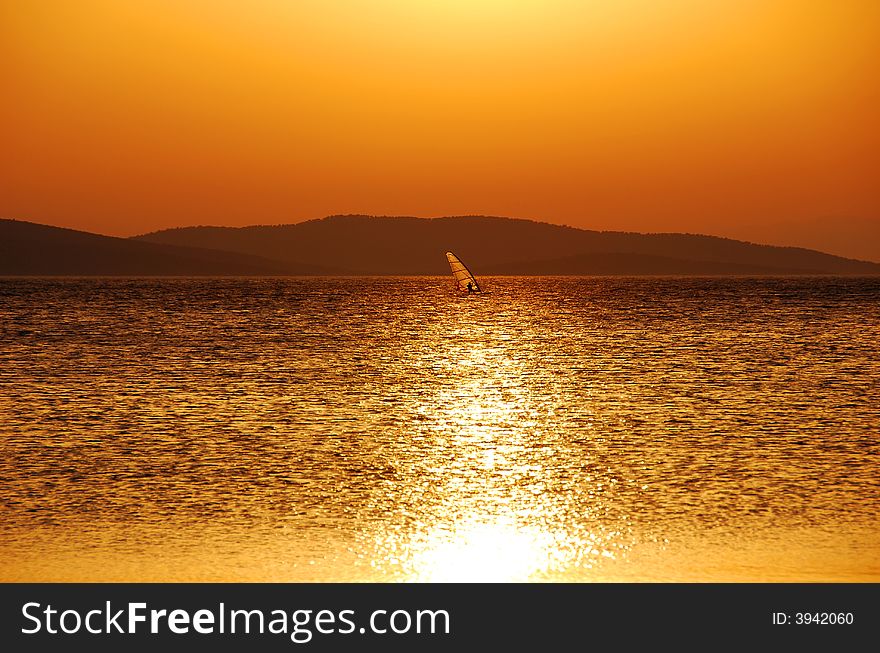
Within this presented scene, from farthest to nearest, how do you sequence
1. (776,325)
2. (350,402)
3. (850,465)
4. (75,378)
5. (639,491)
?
(776,325) < (75,378) < (350,402) < (850,465) < (639,491)

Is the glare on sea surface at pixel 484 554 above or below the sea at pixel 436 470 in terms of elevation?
below

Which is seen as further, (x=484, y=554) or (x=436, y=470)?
(x=436, y=470)

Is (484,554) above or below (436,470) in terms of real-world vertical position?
below

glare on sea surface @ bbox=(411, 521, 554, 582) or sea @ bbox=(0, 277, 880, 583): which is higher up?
sea @ bbox=(0, 277, 880, 583)

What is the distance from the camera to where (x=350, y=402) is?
43.1 meters

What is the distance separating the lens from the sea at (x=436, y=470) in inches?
716

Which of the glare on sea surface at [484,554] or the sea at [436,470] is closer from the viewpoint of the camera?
the glare on sea surface at [484,554]

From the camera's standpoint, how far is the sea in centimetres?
1819

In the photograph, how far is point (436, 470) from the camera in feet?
88.6

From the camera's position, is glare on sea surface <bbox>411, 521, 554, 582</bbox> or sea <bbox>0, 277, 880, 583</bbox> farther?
sea <bbox>0, 277, 880, 583</bbox>
